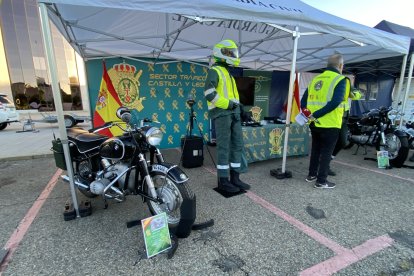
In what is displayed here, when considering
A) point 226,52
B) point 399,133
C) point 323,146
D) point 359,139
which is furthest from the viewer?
point 359,139

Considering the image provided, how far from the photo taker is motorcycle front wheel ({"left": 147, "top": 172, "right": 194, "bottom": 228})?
77.6 inches

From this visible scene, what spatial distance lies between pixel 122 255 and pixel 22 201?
1.98 m

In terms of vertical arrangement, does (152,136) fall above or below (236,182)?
above

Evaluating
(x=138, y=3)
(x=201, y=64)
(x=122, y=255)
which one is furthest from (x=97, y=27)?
(x=122, y=255)

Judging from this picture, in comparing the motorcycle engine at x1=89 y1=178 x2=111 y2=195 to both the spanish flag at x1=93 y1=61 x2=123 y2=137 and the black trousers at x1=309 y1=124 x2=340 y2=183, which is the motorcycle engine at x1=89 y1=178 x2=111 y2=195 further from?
the black trousers at x1=309 y1=124 x2=340 y2=183

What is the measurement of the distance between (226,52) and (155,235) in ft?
7.30

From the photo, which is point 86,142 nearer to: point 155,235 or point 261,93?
point 155,235

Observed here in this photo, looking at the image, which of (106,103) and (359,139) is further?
(359,139)

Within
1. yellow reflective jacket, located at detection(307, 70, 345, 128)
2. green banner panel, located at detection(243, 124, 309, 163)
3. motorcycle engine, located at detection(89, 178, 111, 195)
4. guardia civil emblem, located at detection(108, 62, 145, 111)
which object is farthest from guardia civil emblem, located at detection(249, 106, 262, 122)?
motorcycle engine, located at detection(89, 178, 111, 195)

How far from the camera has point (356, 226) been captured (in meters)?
2.31

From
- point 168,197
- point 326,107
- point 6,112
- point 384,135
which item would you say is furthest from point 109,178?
point 6,112

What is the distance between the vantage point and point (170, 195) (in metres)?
2.10

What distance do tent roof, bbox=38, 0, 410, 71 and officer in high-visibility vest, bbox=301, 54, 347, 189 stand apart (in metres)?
0.57

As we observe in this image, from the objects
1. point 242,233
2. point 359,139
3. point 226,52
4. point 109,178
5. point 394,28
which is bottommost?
point 242,233
